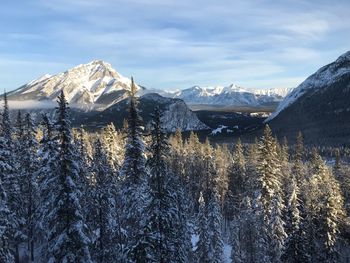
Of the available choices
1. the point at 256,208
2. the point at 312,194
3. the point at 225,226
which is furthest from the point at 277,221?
the point at 225,226

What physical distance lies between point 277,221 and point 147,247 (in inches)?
890

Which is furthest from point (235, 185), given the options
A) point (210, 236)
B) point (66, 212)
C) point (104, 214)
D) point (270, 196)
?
point (66, 212)

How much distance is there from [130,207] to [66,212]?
5562 mm

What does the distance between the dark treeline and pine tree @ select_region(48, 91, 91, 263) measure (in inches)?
2.4

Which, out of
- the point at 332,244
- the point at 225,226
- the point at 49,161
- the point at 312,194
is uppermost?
the point at 49,161

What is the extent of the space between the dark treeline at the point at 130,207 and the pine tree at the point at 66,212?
6 centimetres

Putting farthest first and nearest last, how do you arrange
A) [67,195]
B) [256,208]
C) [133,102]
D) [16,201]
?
[256,208]
[16,201]
[133,102]
[67,195]

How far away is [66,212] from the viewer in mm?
26516

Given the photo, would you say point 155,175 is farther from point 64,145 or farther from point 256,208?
point 256,208

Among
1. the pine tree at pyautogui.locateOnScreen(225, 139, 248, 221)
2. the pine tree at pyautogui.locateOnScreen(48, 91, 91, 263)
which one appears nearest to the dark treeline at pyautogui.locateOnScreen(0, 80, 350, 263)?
the pine tree at pyautogui.locateOnScreen(48, 91, 91, 263)

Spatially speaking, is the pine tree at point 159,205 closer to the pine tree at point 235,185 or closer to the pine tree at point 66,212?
the pine tree at point 66,212

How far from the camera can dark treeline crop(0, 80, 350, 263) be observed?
1056 inches

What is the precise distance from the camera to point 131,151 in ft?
102

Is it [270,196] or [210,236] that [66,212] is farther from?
[210,236]
